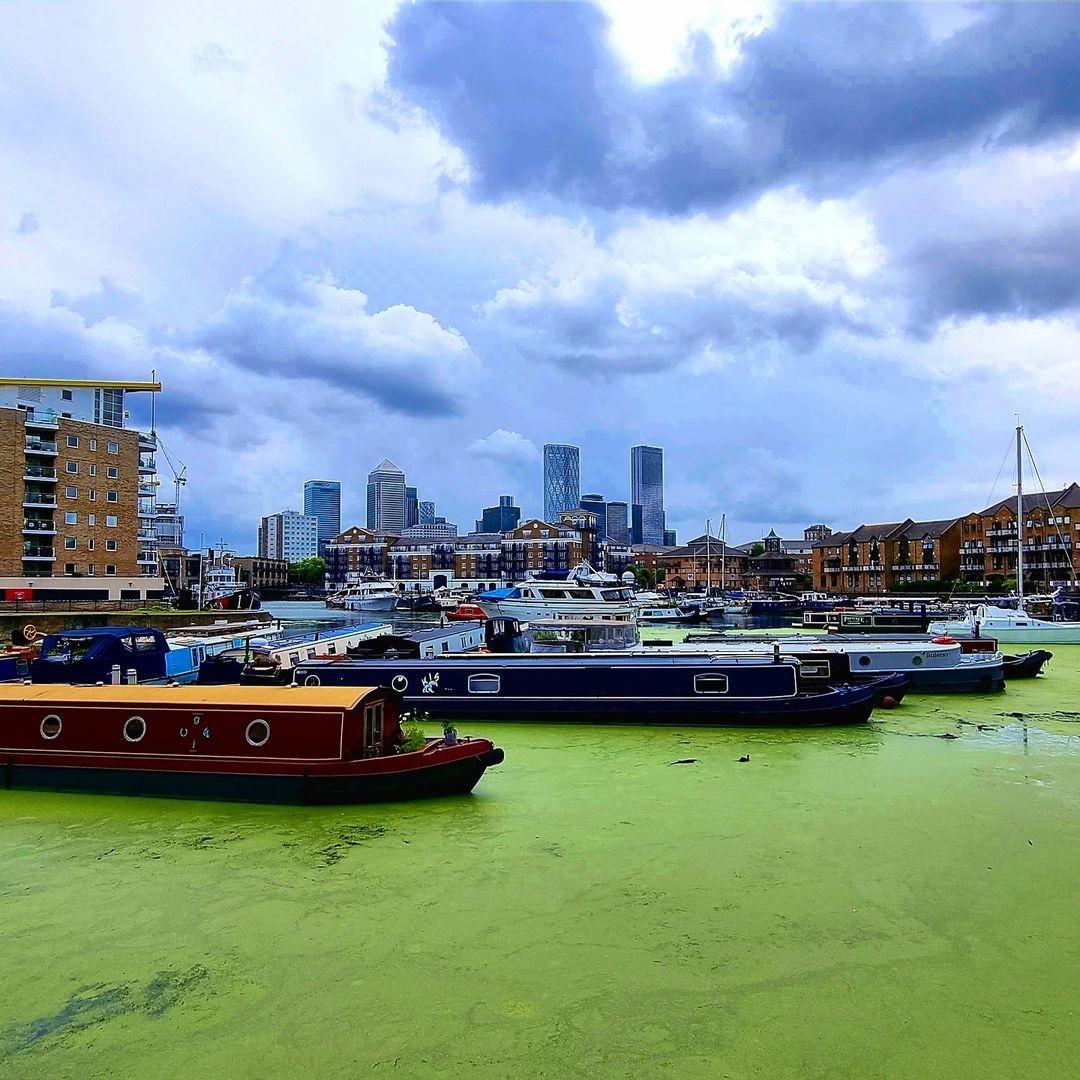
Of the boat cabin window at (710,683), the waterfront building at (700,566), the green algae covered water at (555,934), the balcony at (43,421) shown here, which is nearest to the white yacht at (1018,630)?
the boat cabin window at (710,683)

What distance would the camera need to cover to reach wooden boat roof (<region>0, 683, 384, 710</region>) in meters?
14.7

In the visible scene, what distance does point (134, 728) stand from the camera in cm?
1505

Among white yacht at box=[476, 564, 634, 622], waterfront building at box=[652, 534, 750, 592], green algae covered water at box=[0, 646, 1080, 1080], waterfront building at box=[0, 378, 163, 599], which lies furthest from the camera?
waterfront building at box=[652, 534, 750, 592]

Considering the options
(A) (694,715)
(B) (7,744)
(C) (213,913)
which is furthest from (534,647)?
(C) (213,913)

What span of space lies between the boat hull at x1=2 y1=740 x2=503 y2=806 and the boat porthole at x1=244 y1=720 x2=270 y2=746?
0.58 meters

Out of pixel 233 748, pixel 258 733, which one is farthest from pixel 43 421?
pixel 258 733

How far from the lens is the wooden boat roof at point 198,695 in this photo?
1467 cm

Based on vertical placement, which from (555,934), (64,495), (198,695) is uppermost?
(64,495)

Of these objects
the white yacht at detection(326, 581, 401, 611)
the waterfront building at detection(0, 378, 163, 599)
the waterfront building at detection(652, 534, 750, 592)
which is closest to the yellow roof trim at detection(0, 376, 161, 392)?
the waterfront building at detection(0, 378, 163, 599)

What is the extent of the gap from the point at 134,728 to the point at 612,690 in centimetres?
1259

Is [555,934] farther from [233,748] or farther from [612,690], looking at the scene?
[612,690]

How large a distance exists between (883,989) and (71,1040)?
7.50 meters

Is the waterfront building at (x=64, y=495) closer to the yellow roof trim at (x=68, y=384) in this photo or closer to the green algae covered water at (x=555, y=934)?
the yellow roof trim at (x=68, y=384)

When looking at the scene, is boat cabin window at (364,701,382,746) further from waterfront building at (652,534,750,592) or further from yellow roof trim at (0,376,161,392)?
waterfront building at (652,534,750,592)
